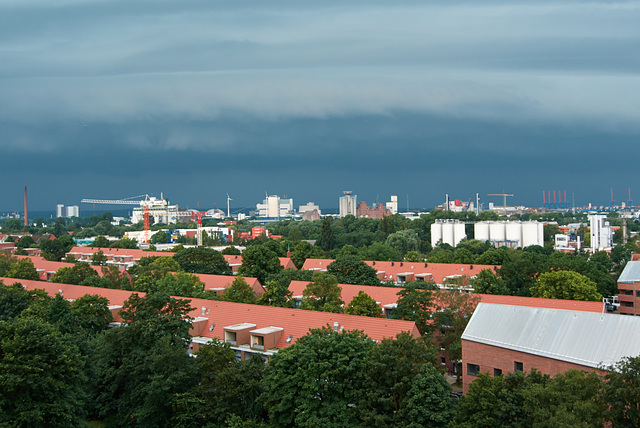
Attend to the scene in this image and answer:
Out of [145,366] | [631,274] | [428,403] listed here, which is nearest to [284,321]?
[145,366]

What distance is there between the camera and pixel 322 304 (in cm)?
3491

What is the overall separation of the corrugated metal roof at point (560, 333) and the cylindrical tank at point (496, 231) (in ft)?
273

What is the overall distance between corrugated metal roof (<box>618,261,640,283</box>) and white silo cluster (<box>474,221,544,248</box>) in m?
56.2

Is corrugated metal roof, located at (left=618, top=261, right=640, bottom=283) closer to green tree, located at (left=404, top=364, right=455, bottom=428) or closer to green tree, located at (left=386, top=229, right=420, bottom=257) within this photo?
green tree, located at (left=404, top=364, right=455, bottom=428)

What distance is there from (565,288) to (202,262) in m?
32.4

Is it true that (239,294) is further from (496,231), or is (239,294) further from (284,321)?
(496,231)

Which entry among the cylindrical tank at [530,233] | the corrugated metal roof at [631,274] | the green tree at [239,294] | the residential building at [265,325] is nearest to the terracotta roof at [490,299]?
the green tree at [239,294]

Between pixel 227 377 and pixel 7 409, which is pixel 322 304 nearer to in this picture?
pixel 227 377

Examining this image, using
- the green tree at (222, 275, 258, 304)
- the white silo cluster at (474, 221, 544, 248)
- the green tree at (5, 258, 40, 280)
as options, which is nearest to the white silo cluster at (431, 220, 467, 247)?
the white silo cluster at (474, 221, 544, 248)

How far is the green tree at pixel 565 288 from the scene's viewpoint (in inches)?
1390

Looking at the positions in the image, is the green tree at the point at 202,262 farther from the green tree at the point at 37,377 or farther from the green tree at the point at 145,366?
the green tree at the point at 37,377

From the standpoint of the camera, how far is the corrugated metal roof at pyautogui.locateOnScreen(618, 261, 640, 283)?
40900mm

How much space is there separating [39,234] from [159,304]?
401ft

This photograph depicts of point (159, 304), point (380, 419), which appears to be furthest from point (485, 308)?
point (159, 304)
